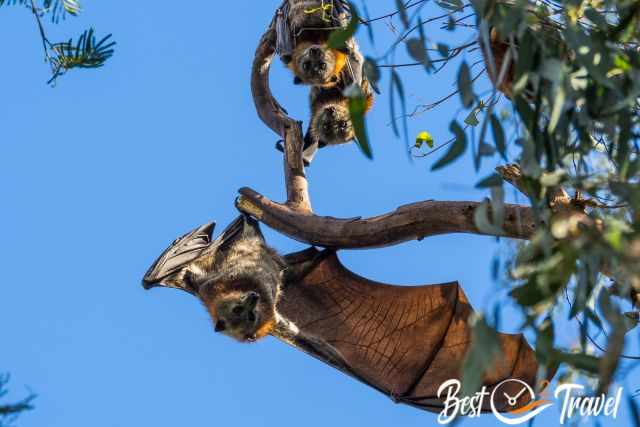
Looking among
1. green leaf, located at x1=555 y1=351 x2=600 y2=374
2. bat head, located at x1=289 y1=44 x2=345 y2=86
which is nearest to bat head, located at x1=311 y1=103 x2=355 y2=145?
bat head, located at x1=289 y1=44 x2=345 y2=86

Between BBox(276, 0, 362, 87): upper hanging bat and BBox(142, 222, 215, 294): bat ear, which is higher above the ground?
BBox(276, 0, 362, 87): upper hanging bat

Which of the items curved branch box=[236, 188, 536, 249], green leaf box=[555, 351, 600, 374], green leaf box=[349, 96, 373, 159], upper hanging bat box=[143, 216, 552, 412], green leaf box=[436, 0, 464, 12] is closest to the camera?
green leaf box=[555, 351, 600, 374]

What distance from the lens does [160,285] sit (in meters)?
4.46

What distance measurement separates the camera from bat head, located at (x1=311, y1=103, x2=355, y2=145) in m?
5.64

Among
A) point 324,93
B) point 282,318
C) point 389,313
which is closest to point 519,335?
point 389,313

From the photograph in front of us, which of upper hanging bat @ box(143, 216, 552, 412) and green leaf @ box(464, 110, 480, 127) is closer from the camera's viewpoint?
green leaf @ box(464, 110, 480, 127)

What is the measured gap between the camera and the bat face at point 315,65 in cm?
620

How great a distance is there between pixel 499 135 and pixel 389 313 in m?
2.18

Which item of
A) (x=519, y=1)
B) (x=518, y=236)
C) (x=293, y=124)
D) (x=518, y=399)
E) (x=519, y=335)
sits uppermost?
(x=293, y=124)

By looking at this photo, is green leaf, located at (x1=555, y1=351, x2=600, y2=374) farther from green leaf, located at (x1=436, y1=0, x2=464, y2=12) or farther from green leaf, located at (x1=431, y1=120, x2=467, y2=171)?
green leaf, located at (x1=436, y1=0, x2=464, y2=12)

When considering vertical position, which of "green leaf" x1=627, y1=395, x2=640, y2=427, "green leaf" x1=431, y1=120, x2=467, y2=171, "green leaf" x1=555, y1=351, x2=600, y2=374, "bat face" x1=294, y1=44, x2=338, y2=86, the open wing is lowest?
"green leaf" x1=627, y1=395, x2=640, y2=427

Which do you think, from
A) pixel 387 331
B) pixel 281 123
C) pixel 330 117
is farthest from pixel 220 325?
pixel 330 117

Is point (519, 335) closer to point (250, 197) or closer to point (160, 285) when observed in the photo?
point (250, 197)

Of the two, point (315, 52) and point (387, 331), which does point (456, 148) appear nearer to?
point (387, 331)
